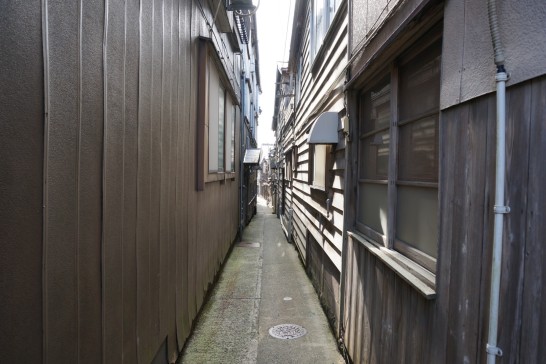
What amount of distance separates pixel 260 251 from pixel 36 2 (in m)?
7.70

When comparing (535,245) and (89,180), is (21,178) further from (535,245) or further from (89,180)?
(535,245)

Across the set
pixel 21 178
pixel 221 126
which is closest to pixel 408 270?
pixel 21 178

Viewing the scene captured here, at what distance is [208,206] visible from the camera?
502 centimetres

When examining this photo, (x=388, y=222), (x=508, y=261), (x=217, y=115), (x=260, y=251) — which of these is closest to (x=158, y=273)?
(x=388, y=222)

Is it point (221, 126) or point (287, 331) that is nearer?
point (287, 331)

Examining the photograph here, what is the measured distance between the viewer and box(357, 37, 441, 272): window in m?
2.05

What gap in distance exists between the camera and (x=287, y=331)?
4066 millimetres

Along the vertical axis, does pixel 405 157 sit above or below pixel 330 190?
above

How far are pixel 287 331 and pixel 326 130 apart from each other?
2499mm

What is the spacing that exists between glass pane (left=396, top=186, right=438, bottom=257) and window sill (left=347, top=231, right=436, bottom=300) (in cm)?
12

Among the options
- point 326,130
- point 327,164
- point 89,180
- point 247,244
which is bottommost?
point 247,244

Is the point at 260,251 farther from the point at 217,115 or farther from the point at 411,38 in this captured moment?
the point at 411,38

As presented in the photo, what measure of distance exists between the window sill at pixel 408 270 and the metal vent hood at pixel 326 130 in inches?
64.3

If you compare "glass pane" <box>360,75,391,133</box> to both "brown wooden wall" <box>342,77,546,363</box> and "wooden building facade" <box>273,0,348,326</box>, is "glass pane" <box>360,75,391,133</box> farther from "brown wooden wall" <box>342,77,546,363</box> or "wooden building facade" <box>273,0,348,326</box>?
"brown wooden wall" <box>342,77,546,363</box>
